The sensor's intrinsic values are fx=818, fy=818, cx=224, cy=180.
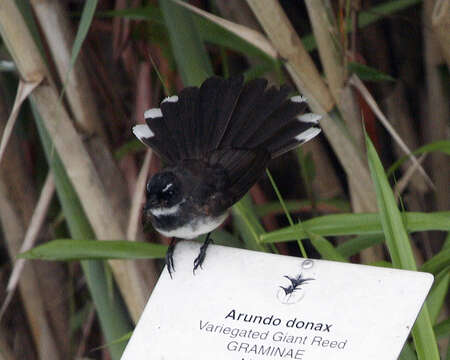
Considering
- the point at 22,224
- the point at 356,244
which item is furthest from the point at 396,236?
the point at 22,224

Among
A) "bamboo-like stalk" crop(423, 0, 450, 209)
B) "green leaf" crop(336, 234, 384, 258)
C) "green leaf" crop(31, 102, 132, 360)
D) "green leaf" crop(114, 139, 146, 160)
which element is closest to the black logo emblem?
"green leaf" crop(336, 234, 384, 258)

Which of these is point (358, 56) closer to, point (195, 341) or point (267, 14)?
point (267, 14)

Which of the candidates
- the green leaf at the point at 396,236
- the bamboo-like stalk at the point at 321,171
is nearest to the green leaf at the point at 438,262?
the green leaf at the point at 396,236

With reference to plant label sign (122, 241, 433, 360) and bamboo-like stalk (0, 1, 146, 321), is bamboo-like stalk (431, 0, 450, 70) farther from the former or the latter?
bamboo-like stalk (0, 1, 146, 321)

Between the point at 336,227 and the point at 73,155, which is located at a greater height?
the point at 73,155

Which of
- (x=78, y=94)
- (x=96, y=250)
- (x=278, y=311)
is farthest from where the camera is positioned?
(x=78, y=94)

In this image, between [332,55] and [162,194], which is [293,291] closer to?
[162,194]
